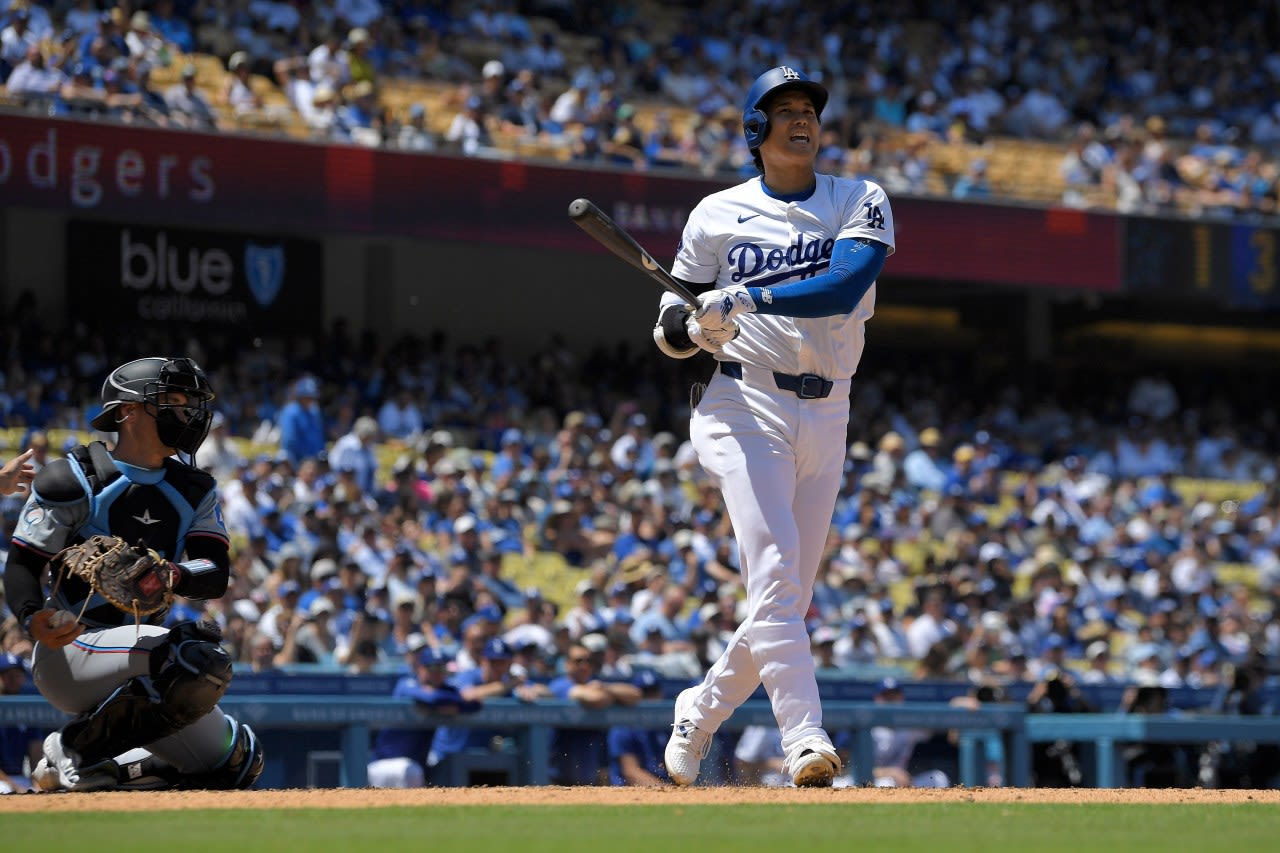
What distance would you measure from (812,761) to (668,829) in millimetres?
1030

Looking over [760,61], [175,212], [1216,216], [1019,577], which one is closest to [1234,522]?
[1019,577]

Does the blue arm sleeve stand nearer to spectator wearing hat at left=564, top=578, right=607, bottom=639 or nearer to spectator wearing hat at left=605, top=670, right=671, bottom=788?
spectator wearing hat at left=605, top=670, right=671, bottom=788

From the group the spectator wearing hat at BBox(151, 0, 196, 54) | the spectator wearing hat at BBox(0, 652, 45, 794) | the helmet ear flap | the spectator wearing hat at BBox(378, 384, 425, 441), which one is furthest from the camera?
the spectator wearing hat at BBox(151, 0, 196, 54)

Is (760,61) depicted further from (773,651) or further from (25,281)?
(773,651)

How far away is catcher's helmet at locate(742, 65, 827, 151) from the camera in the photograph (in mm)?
6047

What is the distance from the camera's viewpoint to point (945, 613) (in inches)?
549

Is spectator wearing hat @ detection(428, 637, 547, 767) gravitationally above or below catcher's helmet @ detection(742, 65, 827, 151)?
below

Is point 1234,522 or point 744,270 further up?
point 744,270

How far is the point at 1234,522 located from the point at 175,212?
1020cm

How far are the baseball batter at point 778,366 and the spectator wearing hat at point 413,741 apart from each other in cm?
355

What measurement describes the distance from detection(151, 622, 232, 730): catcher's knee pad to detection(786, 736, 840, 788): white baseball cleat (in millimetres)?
1746

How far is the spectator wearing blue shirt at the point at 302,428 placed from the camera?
14.5 meters

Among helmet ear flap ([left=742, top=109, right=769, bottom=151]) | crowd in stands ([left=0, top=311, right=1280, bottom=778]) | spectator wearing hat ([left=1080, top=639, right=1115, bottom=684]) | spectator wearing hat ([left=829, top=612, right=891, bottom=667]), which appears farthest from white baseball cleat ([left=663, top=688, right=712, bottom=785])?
spectator wearing hat ([left=1080, top=639, right=1115, bottom=684])

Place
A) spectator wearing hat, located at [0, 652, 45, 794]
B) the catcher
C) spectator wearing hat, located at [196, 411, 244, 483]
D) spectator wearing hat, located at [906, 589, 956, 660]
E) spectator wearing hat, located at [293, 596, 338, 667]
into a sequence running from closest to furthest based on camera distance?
the catcher → spectator wearing hat, located at [0, 652, 45, 794] → spectator wearing hat, located at [293, 596, 338, 667] → spectator wearing hat, located at [906, 589, 956, 660] → spectator wearing hat, located at [196, 411, 244, 483]
